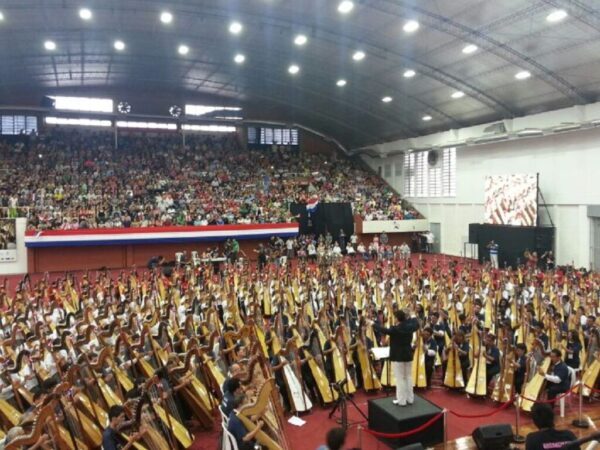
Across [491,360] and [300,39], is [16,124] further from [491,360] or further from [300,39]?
[491,360]

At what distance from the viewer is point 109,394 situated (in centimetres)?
727

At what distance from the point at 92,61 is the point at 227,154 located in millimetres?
11286

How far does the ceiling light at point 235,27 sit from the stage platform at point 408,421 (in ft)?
57.3

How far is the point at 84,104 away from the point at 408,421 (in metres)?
32.3

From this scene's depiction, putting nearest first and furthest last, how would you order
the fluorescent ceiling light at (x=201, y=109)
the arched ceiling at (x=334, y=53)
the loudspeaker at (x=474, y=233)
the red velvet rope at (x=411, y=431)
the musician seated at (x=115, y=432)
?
the musician seated at (x=115, y=432) < the red velvet rope at (x=411, y=431) < the arched ceiling at (x=334, y=53) < the loudspeaker at (x=474, y=233) < the fluorescent ceiling light at (x=201, y=109)

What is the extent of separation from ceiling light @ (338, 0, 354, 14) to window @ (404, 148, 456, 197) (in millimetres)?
15064

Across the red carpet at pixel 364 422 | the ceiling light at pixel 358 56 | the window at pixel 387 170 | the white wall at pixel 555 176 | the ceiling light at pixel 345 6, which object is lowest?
the red carpet at pixel 364 422

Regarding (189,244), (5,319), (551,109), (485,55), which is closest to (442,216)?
(551,109)

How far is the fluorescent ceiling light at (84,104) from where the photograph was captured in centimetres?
3256

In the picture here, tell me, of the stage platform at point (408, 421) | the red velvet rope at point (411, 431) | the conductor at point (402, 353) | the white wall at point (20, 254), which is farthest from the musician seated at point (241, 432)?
the white wall at point (20, 254)

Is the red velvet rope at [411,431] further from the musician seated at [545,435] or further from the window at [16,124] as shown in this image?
the window at [16,124]

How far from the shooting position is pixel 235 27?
68.9ft

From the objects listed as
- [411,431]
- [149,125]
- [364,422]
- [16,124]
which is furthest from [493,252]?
[16,124]

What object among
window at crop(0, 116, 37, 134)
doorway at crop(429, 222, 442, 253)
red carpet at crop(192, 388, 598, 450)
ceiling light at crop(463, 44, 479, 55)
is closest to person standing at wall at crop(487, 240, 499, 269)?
doorway at crop(429, 222, 442, 253)
